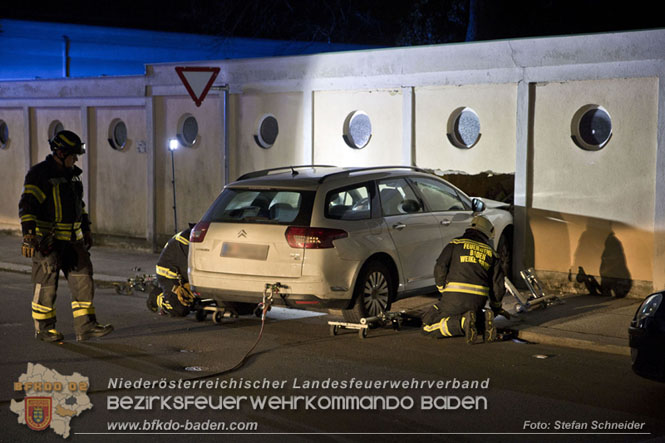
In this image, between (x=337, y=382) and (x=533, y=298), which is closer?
(x=337, y=382)

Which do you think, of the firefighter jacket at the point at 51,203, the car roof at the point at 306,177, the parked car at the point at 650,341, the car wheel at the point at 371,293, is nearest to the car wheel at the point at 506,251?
the car roof at the point at 306,177

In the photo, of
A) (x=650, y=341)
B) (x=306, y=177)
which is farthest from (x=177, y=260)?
(x=650, y=341)

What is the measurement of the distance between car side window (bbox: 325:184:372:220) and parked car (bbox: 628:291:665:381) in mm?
3424

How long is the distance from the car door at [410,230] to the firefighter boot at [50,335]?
12.0 feet

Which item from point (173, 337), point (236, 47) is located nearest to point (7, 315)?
point (173, 337)

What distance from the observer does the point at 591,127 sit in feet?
39.3

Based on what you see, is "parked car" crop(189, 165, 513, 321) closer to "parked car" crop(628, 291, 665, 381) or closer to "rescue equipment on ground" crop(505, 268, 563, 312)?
"rescue equipment on ground" crop(505, 268, 563, 312)

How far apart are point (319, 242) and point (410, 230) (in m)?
1.51

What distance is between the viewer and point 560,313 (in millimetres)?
10664

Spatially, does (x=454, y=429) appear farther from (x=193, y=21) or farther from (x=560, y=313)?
(x=193, y=21)

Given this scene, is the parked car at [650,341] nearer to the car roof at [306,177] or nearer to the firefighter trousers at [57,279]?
the car roof at [306,177]

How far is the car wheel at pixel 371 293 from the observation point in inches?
→ 376

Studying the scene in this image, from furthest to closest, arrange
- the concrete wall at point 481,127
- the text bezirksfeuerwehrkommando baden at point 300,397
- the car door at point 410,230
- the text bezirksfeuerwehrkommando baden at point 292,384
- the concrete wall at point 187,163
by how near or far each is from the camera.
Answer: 1. the concrete wall at point 187,163
2. the concrete wall at point 481,127
3. the car door at point 410,230
4. the text bezirksfeuerwehrkommando baden at point 292,384
5. the text bezirksfeuerwehrkommando baden at point 300,397

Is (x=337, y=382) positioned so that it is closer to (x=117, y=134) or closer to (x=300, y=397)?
(x=300, y=397)
